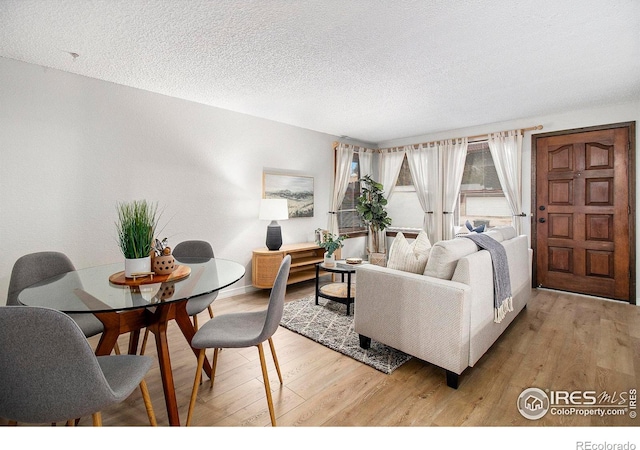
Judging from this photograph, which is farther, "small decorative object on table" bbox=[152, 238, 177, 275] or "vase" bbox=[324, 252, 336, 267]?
"vase" bbox=[324, 252, 336, 267]

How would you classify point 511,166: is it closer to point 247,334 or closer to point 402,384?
point 402,384

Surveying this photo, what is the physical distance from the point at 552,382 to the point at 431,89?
8.91 ft

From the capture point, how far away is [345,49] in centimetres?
241

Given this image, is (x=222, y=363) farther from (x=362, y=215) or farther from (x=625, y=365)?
(x=362, y=215)

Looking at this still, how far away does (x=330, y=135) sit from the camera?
527 centimetres

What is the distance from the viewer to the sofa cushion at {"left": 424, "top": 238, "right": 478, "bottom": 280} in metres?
2.17

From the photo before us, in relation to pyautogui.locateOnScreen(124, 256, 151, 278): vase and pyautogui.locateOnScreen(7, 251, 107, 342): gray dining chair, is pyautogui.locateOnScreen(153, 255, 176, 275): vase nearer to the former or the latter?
pyautogui.locateOnScreen(124, 256, 151, 278): vase

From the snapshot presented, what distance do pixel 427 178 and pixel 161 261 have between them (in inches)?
173

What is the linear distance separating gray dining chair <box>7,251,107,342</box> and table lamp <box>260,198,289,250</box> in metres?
2.11

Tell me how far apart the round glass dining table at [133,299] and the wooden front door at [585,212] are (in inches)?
164

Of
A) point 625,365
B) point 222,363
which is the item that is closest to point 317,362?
point 222,363

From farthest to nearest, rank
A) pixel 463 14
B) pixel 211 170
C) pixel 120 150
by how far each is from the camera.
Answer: pixel 211 170 → pixel 120 150 → pixel 463 14

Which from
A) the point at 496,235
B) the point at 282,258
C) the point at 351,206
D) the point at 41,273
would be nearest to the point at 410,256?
the point at 496,235

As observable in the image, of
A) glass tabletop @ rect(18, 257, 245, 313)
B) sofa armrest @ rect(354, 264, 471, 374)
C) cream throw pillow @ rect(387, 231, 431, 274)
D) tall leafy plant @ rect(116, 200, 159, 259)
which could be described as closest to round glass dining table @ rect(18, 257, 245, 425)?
glass tabletop @ rect(18, 257, 245, 313)
